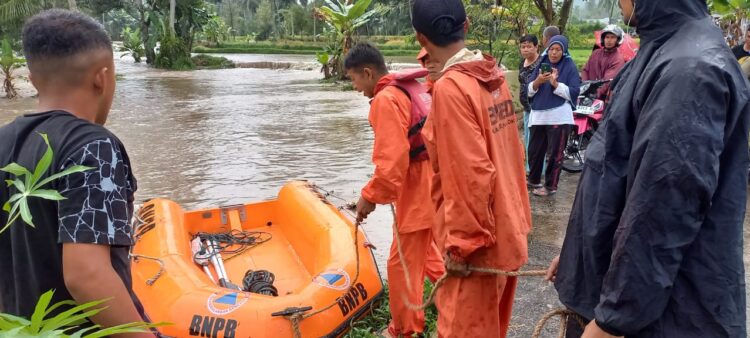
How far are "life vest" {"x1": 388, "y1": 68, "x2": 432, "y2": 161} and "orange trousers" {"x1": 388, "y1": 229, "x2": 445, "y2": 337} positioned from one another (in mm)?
438

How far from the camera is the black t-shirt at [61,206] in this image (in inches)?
55.1

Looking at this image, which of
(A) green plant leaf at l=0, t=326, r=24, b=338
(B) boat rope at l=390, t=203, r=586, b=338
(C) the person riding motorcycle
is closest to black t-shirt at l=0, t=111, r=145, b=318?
(A) green plant leaf at l=0, t=326, r=24, b=338

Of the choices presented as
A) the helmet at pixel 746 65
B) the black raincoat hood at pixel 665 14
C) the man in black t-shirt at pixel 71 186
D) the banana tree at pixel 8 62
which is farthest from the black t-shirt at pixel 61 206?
the banana tree at pixel 8 62

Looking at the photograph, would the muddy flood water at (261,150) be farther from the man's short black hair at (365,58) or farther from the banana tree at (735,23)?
the banana tree at (735,23)

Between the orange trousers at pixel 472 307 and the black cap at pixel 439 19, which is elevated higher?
the black cap at pixel 439 19

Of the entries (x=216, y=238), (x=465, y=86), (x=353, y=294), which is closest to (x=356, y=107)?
(x=216, y=238)

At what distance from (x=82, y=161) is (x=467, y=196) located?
4.08 ft

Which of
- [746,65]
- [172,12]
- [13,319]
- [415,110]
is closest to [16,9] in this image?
[172,12]

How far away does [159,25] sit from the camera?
1260 inches

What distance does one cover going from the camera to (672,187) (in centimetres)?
128

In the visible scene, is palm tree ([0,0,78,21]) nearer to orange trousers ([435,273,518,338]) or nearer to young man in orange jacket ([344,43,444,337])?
young man in orange jacket ([344,43,444,337])

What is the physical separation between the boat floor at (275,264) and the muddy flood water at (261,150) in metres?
0.72

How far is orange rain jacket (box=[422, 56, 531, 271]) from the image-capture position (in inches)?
80.5

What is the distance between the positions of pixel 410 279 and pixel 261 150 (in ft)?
23.8
